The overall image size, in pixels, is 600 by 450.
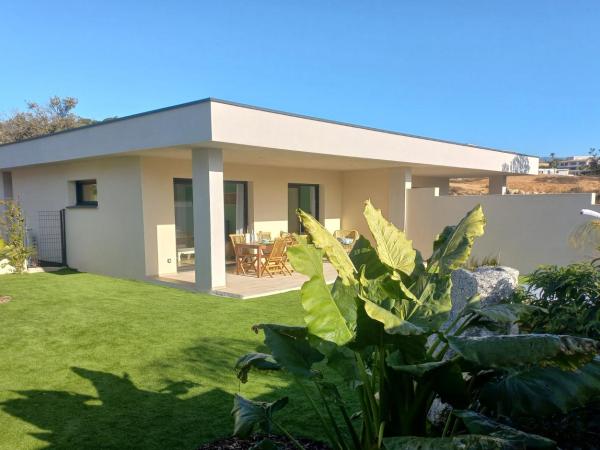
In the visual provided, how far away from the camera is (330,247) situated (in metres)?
2.53

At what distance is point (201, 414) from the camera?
4.09 meters

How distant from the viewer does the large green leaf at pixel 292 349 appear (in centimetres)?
257

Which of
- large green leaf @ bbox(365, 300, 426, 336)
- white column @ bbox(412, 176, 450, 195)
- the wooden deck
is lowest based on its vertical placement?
the wooden deck

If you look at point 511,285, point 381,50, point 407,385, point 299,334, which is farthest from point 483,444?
point 381,50

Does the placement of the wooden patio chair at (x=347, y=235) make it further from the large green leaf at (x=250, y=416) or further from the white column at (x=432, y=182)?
the large green leaf at (x=250, y=416)

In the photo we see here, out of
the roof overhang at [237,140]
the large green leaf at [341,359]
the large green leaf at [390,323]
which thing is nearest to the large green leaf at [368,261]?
the large green leaf at [341,359]

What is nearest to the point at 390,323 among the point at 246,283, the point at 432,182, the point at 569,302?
the point at 569,302

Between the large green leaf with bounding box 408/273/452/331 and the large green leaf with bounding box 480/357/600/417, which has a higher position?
the large green leaf with bounding box 408/273/452/331

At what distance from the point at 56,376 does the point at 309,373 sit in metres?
3.87

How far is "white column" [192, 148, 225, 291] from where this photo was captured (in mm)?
9352

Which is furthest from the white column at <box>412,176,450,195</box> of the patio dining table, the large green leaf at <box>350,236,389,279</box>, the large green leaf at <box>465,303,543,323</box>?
the large green leaf at <box>465,303,543,323</box>

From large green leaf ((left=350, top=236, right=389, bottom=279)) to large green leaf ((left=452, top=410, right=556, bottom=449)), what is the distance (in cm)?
100

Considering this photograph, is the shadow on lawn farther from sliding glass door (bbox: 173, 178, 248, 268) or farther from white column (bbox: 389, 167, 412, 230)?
white column (bbox: 389, 167, 412, 230)

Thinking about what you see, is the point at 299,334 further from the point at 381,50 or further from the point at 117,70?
the point at 117,70
